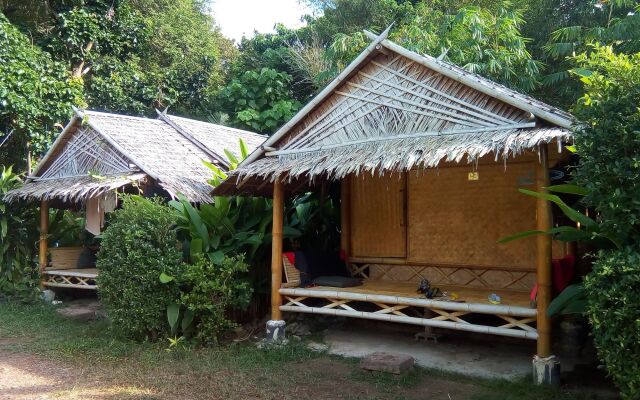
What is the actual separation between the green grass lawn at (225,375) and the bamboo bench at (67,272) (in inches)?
93.2

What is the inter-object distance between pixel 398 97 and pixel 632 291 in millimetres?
3411

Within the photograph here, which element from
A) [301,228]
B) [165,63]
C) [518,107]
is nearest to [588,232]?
[518,107]

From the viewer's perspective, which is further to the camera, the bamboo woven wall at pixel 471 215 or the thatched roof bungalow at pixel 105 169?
the thatched roof bungalow at pixel 105 169

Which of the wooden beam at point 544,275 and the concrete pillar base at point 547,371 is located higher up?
the wooden beam at point 544,275

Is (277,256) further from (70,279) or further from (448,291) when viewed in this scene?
(70,279)

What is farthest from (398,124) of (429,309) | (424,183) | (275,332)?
(275,332)

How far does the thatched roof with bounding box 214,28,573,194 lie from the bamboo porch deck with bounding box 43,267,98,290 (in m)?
3.89

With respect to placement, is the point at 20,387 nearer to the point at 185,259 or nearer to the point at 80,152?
the point at 185,259

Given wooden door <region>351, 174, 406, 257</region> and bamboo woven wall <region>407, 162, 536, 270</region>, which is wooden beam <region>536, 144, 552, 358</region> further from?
wooden door <region>351, 174, 406, 257</region>

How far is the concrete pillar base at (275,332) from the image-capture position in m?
6.76

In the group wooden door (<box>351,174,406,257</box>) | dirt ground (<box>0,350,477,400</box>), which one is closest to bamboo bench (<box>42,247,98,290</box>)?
dirt ground (<box>0,350,477,400</box>)

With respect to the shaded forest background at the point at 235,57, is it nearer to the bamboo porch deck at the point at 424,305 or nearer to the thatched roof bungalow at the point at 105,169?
the thatched roof bungalow at the point at 105,169

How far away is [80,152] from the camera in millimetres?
9984

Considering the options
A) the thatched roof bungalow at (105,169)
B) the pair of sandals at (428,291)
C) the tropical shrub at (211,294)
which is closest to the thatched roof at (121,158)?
the thatched roof bungalow at (105,169)
